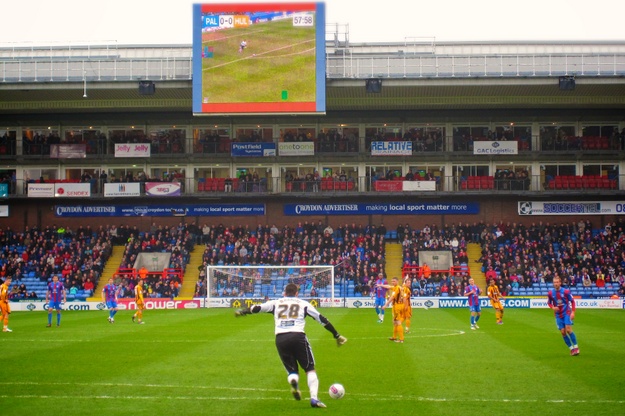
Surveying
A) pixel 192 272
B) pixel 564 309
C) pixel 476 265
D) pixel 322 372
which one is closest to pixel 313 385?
pixel 322 372

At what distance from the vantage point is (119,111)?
2420 inches

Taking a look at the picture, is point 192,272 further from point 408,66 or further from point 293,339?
point 293,339

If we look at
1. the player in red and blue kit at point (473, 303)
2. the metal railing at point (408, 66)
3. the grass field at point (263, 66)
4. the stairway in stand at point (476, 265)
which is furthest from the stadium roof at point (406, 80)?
the player in red and blue kit at point (473, 303)

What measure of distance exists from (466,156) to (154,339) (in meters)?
39.0

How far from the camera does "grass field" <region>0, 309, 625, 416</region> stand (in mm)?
13977

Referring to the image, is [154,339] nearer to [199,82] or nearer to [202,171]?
[199,82]

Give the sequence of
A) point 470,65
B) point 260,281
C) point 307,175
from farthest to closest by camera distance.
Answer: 1. point 307,175
2. point 470,65
3. point 260,281

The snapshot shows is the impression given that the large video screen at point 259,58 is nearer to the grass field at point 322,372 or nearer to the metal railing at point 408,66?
the metal railing at point 408,66

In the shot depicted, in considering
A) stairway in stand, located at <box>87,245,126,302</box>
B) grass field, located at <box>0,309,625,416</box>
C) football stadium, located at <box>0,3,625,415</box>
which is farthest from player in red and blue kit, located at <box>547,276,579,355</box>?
stairway in stand, located at <box>87,245,126,302</box>

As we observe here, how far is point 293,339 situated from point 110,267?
151 ft

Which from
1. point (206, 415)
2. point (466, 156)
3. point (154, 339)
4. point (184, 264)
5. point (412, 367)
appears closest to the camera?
point (206, 415)

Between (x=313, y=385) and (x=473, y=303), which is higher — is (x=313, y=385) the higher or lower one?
the higher one

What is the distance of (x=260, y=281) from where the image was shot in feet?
155

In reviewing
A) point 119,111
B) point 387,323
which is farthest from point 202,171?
point 387,323
